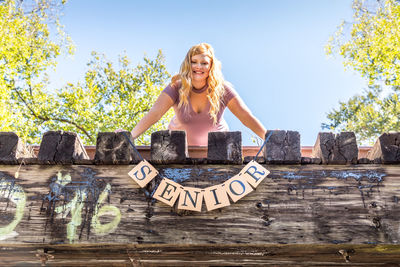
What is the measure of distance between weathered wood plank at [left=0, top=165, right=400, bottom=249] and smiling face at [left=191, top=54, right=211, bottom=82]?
113 centimetres

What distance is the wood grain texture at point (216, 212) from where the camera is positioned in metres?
1.44

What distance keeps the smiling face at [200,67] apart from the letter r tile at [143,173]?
1144mm

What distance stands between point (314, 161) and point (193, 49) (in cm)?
144

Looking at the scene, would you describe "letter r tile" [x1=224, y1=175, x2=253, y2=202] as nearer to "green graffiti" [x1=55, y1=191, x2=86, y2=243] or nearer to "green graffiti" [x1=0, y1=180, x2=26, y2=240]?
"green graffiti" [x1=55, y1=191, x2=86, y2=243]

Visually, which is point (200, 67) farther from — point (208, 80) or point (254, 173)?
point (254, 173)

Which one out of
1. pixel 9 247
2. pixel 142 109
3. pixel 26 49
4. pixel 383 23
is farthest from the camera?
pixel 142 109

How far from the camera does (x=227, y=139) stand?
1574 mm

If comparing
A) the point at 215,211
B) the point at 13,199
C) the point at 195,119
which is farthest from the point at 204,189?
the point at 195,119

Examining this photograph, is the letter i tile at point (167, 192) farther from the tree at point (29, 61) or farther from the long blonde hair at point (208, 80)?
the tree at point (29, 61)

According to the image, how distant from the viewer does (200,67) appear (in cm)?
258

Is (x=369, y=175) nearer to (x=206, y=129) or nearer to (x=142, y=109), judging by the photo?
(x=206, y=129)

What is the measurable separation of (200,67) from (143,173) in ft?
4.07

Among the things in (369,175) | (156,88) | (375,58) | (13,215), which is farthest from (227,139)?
(156,88)

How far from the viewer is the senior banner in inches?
58.6
